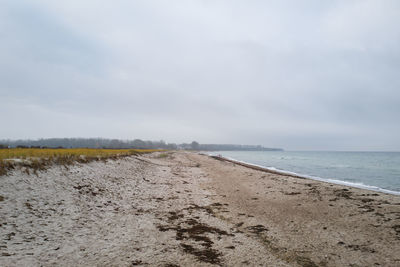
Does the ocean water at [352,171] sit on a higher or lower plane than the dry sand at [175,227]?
lower

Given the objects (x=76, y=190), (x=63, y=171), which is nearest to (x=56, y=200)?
(x=76, y=190)

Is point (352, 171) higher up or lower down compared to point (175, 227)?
lower down

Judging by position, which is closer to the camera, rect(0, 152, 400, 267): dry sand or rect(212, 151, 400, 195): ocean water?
rect(0, 152, 400, 267): dry sand

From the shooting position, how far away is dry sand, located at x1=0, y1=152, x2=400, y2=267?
578cm

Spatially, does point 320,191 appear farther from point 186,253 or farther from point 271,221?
point 186,253

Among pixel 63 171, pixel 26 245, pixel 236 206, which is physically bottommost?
pixel 236 206

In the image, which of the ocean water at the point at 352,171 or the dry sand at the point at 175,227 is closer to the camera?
the dry sand at the point at 175,227

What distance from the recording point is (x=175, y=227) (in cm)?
826

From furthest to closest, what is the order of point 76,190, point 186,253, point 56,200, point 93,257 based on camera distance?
point 76,190
point 56,200
point 186,253
point 93,257

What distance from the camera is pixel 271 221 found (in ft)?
31.1

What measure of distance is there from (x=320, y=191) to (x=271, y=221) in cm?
815

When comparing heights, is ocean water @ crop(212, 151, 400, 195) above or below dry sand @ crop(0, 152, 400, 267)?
below

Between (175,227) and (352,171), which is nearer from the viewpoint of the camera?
(175,227)

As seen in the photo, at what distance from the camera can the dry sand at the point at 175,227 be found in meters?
5.78
